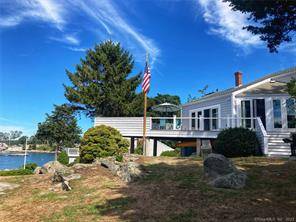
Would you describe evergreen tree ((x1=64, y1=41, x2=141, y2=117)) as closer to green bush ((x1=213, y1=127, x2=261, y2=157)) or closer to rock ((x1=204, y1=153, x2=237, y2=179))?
green bush ((x1=213, y1=127, x2=261, y2=157))

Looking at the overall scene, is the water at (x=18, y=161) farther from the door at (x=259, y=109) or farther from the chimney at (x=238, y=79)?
the door at (x=259, y=109)

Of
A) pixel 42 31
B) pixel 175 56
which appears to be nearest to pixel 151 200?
pixel 42 31

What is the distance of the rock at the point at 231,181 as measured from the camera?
821 centimetres

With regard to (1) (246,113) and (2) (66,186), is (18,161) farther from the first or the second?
(2) (66,186)

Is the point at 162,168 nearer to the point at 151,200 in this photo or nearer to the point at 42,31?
the point at 151,200

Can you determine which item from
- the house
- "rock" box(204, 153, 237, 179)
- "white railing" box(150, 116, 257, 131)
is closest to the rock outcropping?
"rock" box(204, 153, 237, 179)

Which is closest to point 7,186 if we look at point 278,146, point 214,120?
point 278,146

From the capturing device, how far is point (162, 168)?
1152cm

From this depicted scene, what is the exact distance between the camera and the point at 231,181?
8.30 meters

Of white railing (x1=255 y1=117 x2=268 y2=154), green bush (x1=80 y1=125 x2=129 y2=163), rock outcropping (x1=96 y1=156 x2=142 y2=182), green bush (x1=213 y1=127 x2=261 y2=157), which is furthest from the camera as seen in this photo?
green bush (x1=80 y1=125 x2=129 y2=163)

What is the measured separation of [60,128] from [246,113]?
2376 cm

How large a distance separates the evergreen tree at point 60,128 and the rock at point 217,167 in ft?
87.6

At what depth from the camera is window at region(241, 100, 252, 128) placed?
18.6m

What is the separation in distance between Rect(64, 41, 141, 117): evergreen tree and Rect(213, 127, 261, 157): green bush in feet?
58.5
